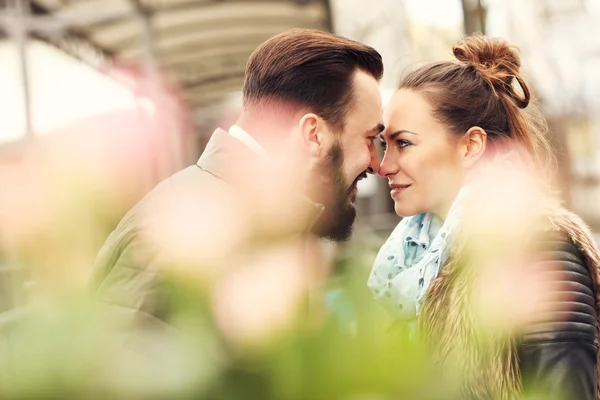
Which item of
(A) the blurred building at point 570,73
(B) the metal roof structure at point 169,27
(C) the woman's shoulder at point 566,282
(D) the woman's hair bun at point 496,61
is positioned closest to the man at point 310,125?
(D) the woman's hair bun at point 496,61

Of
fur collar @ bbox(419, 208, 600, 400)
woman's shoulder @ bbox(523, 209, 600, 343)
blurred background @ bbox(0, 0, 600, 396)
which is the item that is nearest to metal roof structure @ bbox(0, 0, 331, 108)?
blurred background @ bbox(0, 0, 600, 396)

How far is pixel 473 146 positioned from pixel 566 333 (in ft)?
2.19

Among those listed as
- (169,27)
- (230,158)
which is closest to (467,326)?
(230,158)

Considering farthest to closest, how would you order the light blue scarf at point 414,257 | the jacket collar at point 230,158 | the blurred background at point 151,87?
the light blue scarf at point 414,257
the jacket collar at point 230,158
the blurred background at point 151,87

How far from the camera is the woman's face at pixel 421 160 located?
215 centimetres

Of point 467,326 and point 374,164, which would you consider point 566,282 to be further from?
point 374,164

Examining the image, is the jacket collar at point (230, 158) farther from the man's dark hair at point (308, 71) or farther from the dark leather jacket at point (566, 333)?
the dark leather jacket at point (566, 333)

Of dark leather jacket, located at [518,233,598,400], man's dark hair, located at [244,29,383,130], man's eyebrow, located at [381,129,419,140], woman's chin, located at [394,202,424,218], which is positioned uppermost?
A: man's dark hair, located at [244,29,383,130]

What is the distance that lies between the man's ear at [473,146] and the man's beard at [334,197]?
0.31 metres

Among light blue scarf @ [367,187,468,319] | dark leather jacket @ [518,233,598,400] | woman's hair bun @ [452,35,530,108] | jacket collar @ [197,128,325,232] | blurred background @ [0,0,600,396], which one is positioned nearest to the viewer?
blurred background @ [0,0,600,396]

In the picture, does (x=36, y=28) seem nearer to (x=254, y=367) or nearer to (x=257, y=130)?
(x=257, y=130)

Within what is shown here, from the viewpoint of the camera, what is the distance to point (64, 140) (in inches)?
28.0

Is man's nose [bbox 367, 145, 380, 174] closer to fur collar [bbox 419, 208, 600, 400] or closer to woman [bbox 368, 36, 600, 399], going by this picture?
woman [bbox 368, 36, 600, 399]

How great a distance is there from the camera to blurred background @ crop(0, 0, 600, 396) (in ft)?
1.96
